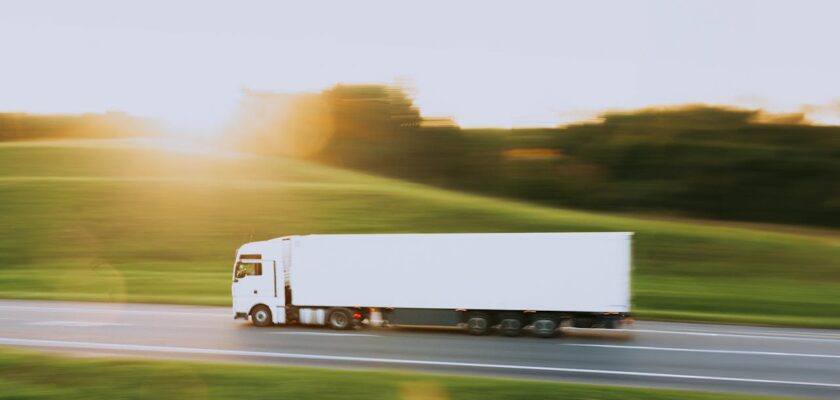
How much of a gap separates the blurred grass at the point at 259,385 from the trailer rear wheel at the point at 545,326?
6.68 m

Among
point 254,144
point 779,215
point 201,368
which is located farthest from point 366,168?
point 201,368

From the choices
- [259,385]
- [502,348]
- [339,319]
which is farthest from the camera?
[339,319]

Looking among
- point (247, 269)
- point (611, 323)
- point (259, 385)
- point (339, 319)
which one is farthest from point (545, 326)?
point (259, 385)

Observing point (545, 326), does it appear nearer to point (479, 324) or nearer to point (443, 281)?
point (479, 324)

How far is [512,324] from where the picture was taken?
781 inches

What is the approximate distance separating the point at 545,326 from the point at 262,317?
8.03m

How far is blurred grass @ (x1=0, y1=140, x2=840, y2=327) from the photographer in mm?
28906

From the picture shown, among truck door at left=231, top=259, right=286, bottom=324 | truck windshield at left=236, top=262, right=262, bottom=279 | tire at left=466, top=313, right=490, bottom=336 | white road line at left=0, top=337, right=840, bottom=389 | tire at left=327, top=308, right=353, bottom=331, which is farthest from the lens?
truck windshield at left=236, top=262, right=262, bottom=279

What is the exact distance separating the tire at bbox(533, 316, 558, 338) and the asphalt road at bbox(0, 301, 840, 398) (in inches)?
13.0

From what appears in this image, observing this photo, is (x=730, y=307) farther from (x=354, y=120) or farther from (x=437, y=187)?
(x=354, y=120)

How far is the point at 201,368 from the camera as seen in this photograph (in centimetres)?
1391

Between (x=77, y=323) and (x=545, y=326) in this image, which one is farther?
(x=77, y=323)

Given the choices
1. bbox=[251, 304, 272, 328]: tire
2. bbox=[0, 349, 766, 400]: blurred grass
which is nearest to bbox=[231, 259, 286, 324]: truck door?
bbox=[251, 304, 272, 328]: tire

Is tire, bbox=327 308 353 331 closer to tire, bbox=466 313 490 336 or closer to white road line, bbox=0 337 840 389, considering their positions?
tire, bbox=466 313 490 336
